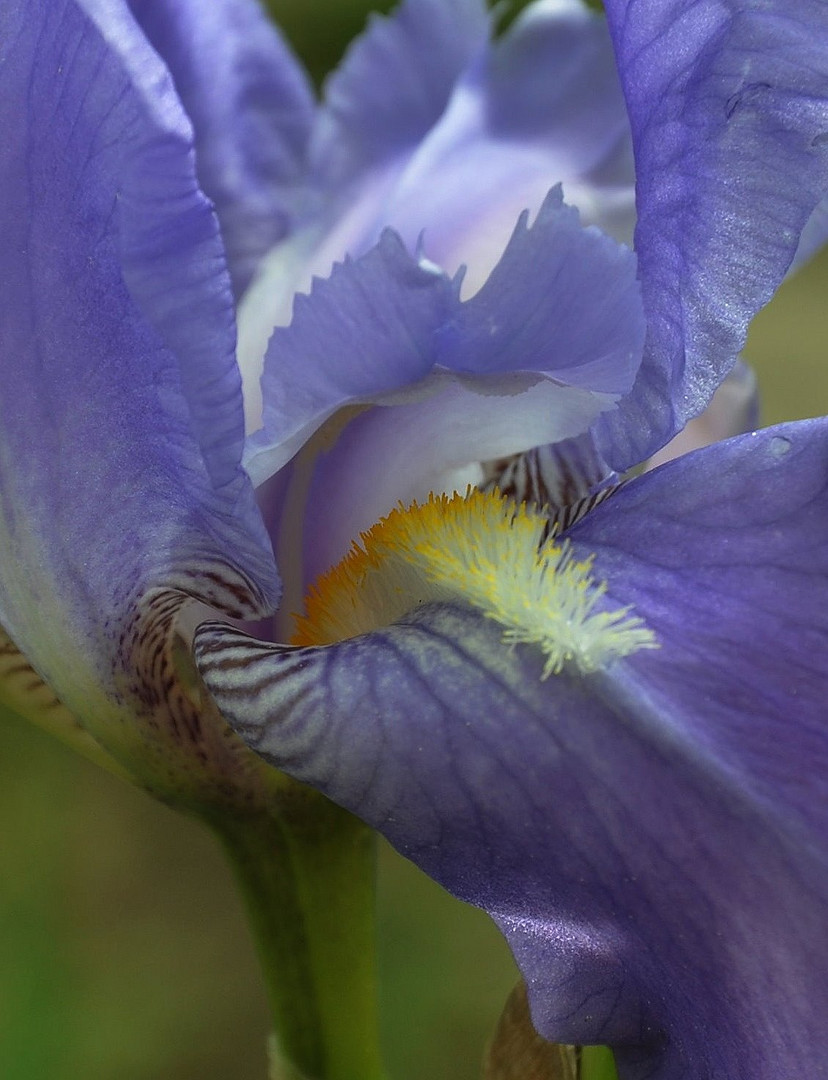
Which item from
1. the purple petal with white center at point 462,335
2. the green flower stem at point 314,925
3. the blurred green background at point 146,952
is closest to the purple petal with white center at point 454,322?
the purple petal with white center at point 462,335

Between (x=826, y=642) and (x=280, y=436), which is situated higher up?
(x=280, y=436)

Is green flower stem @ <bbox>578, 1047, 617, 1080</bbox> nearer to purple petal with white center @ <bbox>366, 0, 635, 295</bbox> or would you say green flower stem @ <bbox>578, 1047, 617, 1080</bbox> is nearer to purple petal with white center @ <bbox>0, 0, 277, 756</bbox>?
purple petal with white center @ <bbox>0, 0, 277, 756</bbox>

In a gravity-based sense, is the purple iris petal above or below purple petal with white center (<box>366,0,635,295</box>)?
above

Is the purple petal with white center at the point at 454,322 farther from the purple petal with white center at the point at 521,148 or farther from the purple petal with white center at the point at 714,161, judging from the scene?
the purple petal with white center at the point at 521,148

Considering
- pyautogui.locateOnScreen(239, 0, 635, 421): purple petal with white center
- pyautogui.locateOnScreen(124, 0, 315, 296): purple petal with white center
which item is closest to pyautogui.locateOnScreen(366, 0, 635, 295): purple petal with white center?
pyautogui.locateOnScreen(239, 0, 635, 421): purple petal with white center

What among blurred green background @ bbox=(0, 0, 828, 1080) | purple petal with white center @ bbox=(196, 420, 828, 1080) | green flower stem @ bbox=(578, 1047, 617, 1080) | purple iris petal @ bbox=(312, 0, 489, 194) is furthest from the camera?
blurred green background @ bbox=(0, 0, 828, 1080)

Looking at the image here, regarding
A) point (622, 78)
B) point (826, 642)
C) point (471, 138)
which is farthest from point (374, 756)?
point (471, 138)

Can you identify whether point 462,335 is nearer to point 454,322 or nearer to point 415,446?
point 454,322

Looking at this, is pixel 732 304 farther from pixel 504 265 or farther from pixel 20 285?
pixel 20 285
